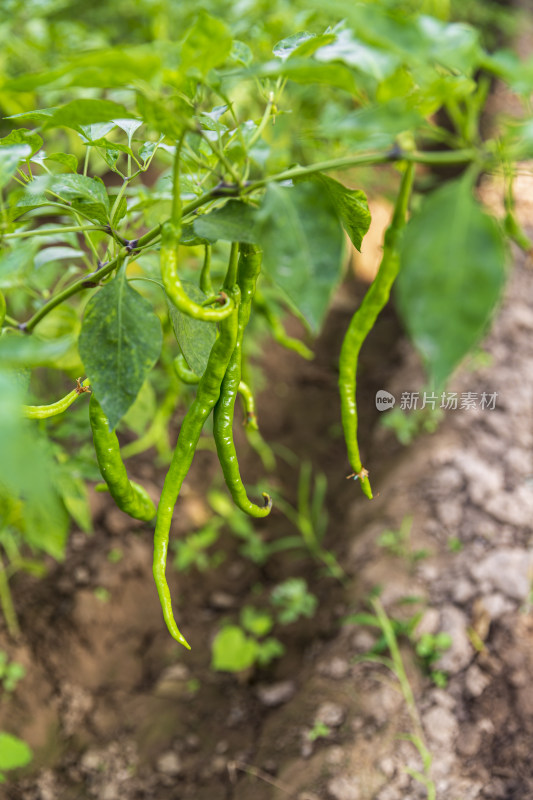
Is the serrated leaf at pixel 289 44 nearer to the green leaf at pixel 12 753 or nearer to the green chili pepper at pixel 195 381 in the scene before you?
the green chili pepper at pixel 195 381

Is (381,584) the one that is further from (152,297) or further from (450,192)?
(450,192)

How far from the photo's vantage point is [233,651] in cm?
203

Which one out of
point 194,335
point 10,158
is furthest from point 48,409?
point 10,158

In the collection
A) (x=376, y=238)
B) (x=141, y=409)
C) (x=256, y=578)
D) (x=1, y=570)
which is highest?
(x=141, y=409)

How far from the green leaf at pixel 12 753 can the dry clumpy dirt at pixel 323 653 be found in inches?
4.5

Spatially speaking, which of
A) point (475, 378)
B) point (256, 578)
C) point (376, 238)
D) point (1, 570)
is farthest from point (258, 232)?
point (376, 238)

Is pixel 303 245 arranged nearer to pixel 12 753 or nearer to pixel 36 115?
pixel 36 115

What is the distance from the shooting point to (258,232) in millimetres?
595

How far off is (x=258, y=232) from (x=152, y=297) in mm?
1466

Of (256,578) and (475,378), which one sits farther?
(475,378)

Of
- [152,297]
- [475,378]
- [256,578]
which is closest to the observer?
[152,297]

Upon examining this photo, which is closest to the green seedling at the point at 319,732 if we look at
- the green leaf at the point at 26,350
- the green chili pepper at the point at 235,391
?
the green chili pepper at the point at 235,391

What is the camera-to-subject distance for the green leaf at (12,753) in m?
1.57

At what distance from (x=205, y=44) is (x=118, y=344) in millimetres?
312
